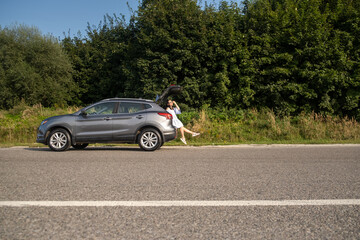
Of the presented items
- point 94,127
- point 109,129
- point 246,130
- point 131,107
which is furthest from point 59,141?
point 246,130

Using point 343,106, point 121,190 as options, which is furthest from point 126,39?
point 121,190

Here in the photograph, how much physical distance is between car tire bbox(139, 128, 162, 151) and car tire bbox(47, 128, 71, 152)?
2493 millimetres

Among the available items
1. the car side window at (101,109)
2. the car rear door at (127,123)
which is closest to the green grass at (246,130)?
the car rear door at (127,123)

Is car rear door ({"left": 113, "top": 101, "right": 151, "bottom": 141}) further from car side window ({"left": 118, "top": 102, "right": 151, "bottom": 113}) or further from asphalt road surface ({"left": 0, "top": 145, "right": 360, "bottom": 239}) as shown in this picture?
asphalt road surface ({"left": 0, "top": 145, "right": 360, "bottom": 239})

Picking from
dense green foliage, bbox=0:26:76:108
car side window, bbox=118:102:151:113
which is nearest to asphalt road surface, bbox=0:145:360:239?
car side window, bbox=118:102:151:113

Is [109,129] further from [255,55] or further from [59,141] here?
[255,55]

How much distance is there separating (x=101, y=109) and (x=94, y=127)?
71 centimetres

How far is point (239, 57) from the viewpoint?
2411cm

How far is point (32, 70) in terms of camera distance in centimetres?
3161

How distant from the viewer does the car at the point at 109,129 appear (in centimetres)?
1041

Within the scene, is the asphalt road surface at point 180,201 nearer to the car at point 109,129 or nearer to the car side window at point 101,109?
the car at point 109,129

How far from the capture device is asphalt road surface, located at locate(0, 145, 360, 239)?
2.95 meters

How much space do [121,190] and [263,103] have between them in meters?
21.2

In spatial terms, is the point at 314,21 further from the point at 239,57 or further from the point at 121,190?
the point at 121,190
